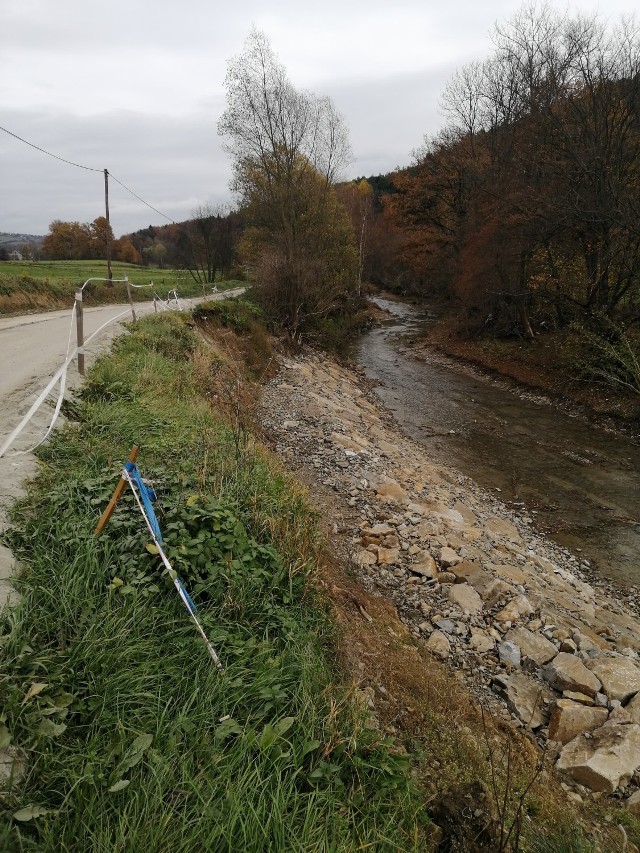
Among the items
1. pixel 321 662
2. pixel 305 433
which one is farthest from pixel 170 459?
pixel 305 433

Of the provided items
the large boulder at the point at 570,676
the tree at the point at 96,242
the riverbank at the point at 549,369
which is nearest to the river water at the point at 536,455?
the riverbank at the point at 549,369

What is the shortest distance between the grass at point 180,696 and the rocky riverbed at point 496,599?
145 centimetres

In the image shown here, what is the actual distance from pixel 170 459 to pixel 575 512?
306 inches

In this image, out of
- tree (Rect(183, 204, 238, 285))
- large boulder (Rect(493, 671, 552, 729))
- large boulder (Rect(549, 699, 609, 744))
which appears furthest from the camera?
tree (Rect(183, 204, 238, 285))

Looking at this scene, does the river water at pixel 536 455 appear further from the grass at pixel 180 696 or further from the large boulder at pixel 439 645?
the grass at pixel 180 696

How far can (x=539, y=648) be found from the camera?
16.0 feet

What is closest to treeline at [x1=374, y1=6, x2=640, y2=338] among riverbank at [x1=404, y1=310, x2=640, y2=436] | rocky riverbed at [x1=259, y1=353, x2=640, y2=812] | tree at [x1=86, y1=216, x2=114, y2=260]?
riverbank at [x1=404, y1=310, x2=640, y2=436]

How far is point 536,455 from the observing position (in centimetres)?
1159

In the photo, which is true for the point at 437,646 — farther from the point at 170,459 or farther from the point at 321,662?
the point at 170,459

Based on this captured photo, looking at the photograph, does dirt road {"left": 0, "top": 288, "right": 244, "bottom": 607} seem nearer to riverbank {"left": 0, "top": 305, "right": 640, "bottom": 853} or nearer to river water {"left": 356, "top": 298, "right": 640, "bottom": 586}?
riverbank {"left": 0, "top": 305, "right": 640, "bottom": 853}

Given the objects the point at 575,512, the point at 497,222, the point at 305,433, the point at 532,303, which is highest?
the point at 497,222

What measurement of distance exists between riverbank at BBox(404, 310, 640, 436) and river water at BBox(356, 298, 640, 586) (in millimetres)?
591

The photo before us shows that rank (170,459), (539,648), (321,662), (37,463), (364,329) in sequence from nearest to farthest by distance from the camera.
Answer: (321,662), (37,463), (170,459), (539,648), (364,329)

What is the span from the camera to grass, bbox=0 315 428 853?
188cm
